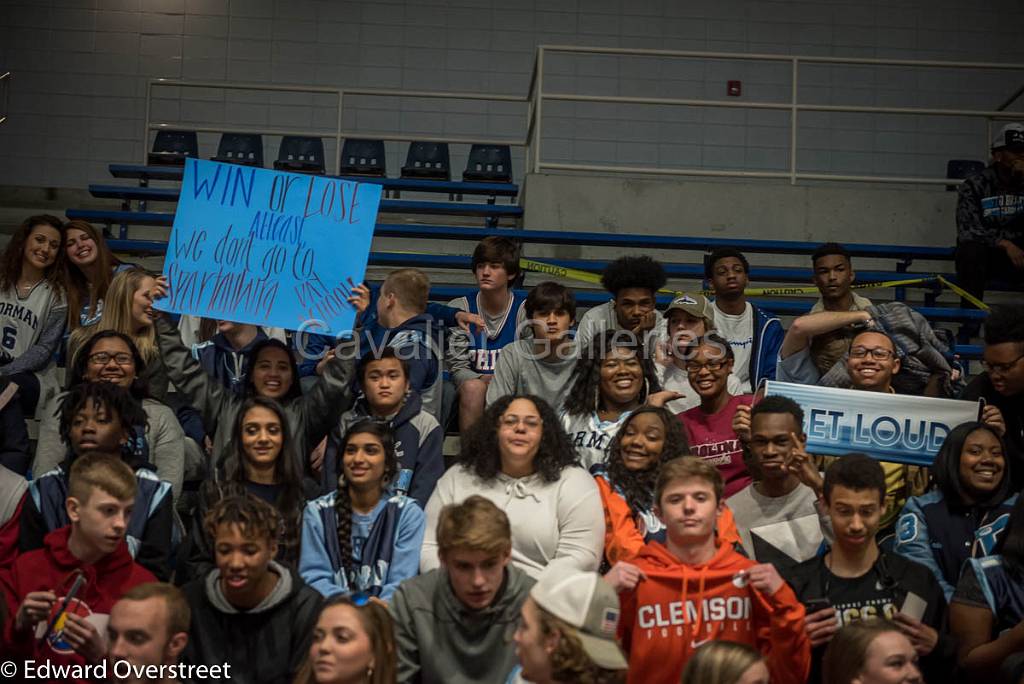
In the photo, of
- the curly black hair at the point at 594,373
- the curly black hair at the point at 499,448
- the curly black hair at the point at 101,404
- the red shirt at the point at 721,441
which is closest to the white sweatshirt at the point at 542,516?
the curly black hair at the point at 499,448

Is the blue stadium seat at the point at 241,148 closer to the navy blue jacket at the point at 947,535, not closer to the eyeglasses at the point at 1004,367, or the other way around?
the eyeglasses at the point at 1004,367

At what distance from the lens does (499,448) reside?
4.31 metres

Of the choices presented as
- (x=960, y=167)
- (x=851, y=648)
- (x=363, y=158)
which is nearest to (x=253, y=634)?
(x=851, y=648)

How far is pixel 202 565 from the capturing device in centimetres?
389

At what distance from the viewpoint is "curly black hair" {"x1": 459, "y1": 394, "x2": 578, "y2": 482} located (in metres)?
4.23

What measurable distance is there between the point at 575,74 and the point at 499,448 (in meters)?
7.46

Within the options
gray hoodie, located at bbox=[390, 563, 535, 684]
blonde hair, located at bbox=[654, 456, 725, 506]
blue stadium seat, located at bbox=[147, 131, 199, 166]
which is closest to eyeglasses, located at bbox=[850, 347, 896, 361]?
blonde hair, located at bbox=[654, 456, 725, 506]

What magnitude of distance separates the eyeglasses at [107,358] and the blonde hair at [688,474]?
2.30 m

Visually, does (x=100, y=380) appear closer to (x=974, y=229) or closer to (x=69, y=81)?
(x=974, y=229)

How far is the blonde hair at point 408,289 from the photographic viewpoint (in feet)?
18.3

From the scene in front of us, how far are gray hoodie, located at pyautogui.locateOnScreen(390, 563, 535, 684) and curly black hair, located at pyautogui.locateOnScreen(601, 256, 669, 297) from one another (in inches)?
94.8

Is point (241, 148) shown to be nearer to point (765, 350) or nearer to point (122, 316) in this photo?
point (122, 316)

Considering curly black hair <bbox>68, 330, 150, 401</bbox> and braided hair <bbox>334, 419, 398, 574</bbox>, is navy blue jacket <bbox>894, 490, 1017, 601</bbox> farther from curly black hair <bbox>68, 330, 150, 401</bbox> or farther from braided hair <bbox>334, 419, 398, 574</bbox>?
curly black hair <bbox>68, 330, 150, 401</bbox>

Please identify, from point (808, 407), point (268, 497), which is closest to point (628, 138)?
point (808, 407)
